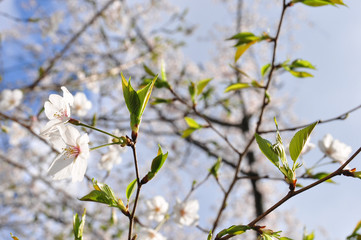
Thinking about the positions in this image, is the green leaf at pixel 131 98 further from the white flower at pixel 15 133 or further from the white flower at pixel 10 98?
the white flower at pixel 15 133

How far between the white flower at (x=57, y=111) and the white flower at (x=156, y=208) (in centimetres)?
88

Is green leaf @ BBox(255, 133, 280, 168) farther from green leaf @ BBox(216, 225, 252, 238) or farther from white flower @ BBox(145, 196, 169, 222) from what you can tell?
white flower @ BBox(145, 196, 169, 222)

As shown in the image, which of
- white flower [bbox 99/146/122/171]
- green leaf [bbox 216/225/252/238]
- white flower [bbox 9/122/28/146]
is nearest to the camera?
green leaf [bbox 216/225/252/238]

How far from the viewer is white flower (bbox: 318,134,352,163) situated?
1.16 m

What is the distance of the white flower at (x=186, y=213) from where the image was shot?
1413 mm

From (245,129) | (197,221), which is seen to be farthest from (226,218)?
(197,221)

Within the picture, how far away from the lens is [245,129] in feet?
19.1

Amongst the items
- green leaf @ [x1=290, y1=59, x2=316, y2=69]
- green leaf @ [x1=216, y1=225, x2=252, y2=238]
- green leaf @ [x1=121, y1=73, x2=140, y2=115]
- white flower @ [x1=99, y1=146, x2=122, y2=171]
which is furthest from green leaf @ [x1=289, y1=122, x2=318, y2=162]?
white flower @ [x1=99, y1=146, x2=122, y2=171]

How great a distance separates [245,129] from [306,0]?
5.03m

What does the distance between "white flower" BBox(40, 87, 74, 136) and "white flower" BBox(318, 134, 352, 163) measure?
107 centimetres

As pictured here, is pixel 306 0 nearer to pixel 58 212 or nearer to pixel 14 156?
pixel 58 212

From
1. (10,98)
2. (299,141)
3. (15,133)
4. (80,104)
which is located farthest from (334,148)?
Result: (15,133)

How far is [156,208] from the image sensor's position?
144cm

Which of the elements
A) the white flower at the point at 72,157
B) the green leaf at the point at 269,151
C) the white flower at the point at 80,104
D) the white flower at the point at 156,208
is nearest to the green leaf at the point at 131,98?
the white flower at the point at 72,157
